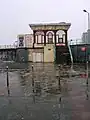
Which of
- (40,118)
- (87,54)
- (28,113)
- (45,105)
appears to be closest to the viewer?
(40,118)

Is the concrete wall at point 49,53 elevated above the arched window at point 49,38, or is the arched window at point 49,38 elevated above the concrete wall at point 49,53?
the arched window at point 49,38

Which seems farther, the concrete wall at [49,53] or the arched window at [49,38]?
the arched window at [49,38]

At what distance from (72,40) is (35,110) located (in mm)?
52409

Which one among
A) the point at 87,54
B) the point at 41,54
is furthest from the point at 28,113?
the point at 41,54

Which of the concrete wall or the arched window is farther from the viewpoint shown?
the arched window

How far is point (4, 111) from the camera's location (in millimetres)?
10844

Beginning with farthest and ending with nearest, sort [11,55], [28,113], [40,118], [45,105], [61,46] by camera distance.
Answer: [11,55], [61,46], [45,105], [28,113], [40,118]

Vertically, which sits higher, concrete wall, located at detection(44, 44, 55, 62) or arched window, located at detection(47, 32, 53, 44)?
arched window, located at detection(47, 32, 53, 44)

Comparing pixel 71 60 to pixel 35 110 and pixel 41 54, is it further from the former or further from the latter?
pixel 35 110

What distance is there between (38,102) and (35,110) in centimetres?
173

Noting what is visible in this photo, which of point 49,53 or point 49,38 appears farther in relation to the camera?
point 49,38

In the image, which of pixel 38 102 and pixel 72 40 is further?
pixel 72 40

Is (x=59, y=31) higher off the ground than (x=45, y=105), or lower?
higher

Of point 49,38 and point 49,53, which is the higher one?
point 49,38
